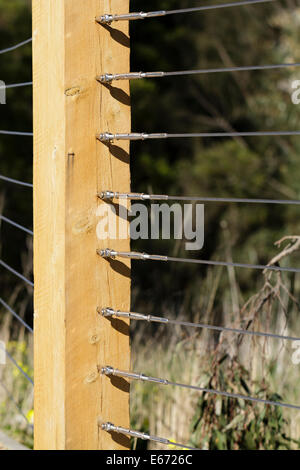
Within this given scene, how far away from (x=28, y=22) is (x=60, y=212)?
1021 centimetres

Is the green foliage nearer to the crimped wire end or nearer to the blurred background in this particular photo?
the crimped wire end

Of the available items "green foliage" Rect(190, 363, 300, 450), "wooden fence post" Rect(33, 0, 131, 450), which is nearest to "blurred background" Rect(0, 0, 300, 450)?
"green foliage" Rect(190, 363, 300, 450)

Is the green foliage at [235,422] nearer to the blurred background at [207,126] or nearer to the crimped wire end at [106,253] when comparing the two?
the crimped wire end at [106,253]

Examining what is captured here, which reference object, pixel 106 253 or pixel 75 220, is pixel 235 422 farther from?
pixel 75 220

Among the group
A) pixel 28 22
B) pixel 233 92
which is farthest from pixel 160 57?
pixel 28 22

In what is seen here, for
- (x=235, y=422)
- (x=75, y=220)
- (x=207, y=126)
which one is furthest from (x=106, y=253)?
(x=207, y=126)

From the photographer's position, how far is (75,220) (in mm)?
1769

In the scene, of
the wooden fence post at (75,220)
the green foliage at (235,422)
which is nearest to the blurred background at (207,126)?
the green foliage at (235,422)

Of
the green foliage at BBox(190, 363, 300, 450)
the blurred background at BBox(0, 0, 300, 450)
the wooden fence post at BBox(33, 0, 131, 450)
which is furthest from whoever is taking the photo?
the blurred background at BBox(0, 0, 300, 450)

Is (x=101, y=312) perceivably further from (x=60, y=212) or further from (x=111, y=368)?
(x=60, y=212)

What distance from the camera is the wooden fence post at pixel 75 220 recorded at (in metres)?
1.75

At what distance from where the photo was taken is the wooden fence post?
175cm

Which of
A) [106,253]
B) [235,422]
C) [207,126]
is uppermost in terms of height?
[207,126]

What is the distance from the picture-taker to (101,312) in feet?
5.95
